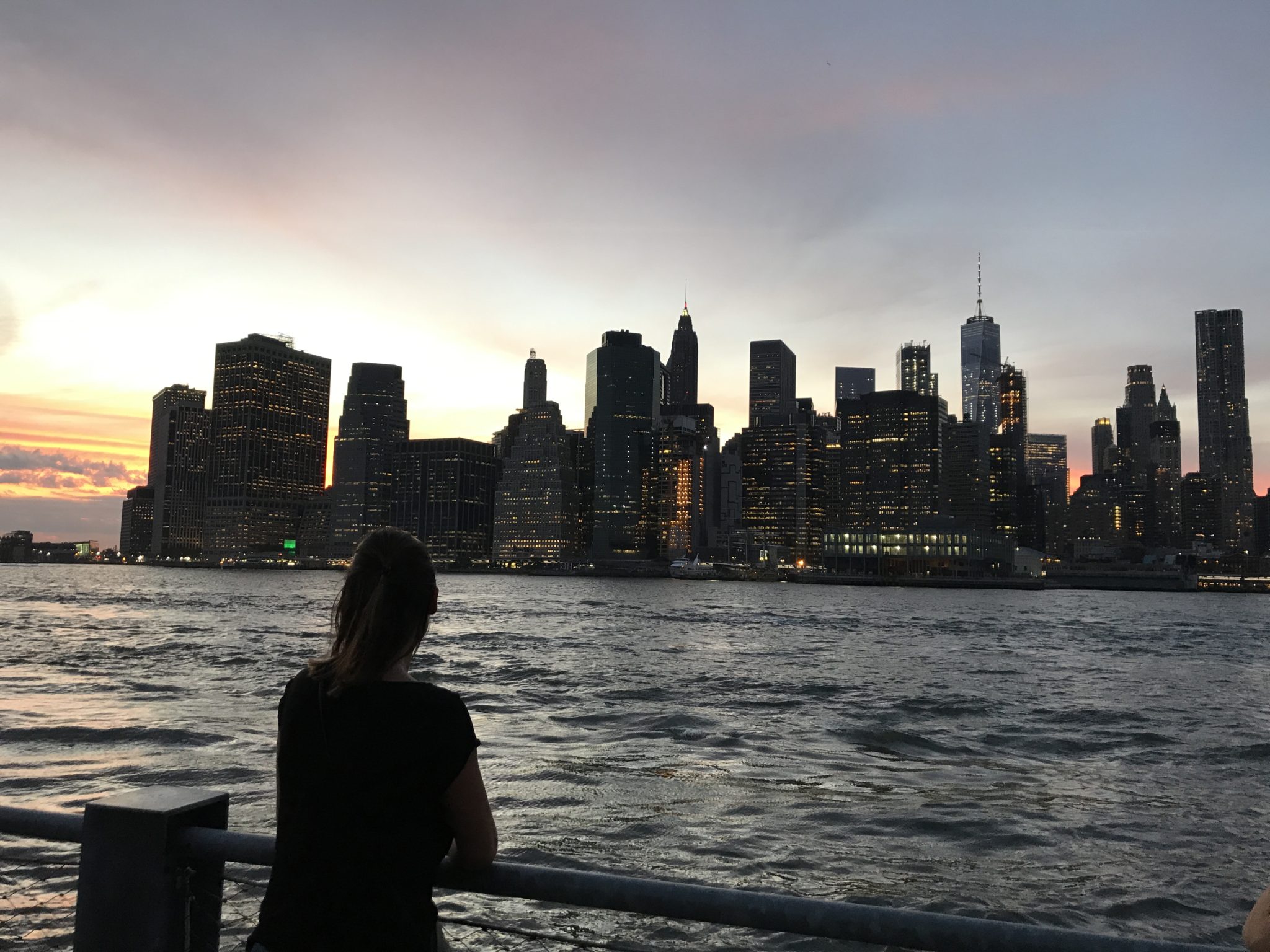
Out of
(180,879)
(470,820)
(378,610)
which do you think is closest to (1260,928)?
(470,820)

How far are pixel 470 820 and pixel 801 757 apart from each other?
15846 mm

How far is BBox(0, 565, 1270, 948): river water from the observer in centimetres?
1090

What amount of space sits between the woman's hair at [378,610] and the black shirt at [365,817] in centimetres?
8

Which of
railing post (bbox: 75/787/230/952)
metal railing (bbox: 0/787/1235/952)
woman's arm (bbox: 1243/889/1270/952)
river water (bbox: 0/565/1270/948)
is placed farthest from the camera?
river water (bbox: 0/565/1270/948)

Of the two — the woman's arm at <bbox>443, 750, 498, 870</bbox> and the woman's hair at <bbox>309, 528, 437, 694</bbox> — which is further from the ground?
the woman's hair at <bbox>309, 528, 437, 694</bbox>

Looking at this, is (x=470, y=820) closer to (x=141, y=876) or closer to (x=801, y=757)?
(x=141, y=876)

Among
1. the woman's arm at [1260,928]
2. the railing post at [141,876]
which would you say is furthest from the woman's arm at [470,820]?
the woman's arm at [1260,928]

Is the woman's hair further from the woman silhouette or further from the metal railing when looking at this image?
the metal railing

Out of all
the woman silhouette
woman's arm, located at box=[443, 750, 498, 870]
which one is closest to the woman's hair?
the woman silhouette

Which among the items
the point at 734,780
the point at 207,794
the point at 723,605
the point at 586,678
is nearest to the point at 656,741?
the point at 734,780

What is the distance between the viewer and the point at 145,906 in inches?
144

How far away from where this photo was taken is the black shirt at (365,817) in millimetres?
3078

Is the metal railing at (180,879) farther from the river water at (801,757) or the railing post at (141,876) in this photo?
the river water at (801,757)

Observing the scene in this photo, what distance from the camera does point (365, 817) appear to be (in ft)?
10.3
